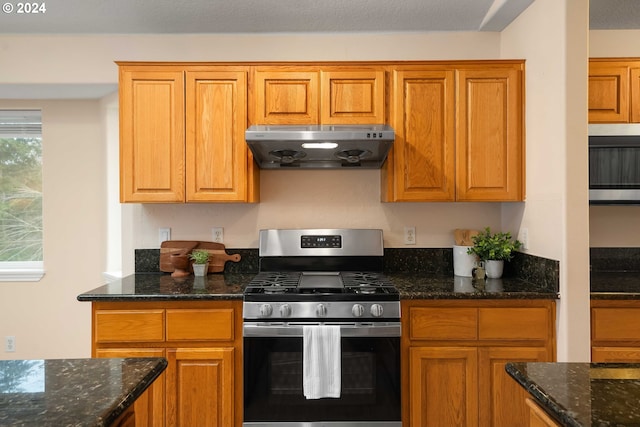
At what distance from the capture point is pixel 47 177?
3.20 metres

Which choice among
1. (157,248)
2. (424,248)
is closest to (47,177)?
(157,248)

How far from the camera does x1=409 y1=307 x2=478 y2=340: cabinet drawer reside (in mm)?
2090

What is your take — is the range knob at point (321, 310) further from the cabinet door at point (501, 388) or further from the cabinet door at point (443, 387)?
the cabinet door at point (501, 388)

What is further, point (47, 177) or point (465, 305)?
point (47, 177)

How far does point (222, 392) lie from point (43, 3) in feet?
8.12

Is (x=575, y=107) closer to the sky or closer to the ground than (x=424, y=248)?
closer to the sky

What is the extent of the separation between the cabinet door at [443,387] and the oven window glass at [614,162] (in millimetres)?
1301

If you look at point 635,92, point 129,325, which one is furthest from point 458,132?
point 129,325

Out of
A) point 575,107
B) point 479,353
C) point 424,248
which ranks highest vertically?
point 575,107

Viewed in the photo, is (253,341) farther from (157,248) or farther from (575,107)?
(575,107)

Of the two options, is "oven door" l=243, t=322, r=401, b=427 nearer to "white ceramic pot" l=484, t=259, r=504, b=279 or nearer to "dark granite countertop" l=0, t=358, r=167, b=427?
"white ceramic pot" l=484, t=259, r=504, b=279

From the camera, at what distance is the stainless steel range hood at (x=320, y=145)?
2201mm

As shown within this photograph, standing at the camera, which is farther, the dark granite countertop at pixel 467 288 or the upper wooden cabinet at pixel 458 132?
the upper wooden cabinet at pixel 458 132

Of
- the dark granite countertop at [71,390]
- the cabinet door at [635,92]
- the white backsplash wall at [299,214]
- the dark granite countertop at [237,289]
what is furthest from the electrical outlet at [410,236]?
the dark granite countertop at [71,390]
